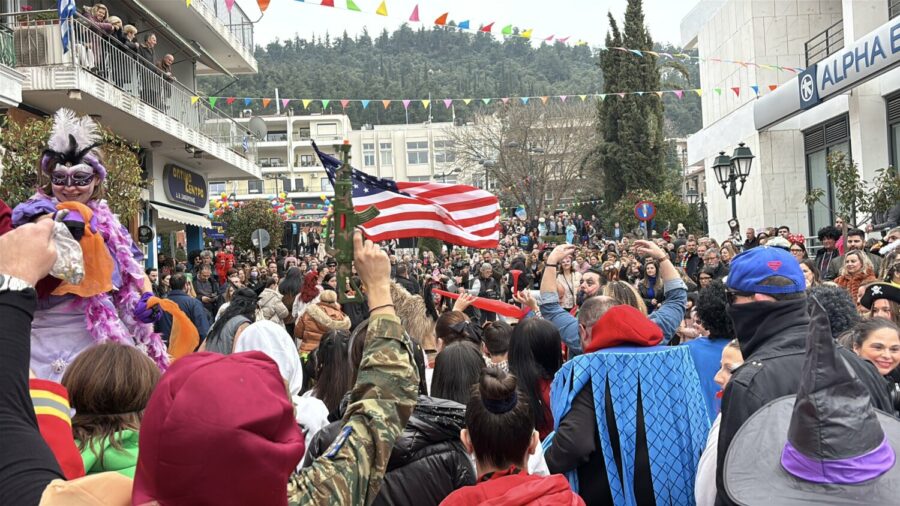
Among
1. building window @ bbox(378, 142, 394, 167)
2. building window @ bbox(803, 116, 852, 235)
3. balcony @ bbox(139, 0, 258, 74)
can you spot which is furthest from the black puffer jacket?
building window @ bbox(378, 142, 394, 167)

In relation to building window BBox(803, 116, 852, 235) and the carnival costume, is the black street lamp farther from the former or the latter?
the carnival costume

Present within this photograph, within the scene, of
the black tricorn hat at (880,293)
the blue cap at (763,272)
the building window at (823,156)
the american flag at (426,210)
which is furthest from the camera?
the building window at (823,156)

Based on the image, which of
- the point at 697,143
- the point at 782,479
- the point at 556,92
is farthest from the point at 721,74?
the point at 556,92

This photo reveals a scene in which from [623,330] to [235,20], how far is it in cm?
2677

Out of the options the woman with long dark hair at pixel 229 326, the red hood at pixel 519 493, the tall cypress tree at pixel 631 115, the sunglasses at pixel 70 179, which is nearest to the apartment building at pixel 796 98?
the tall cypress tree at pixel 631 115

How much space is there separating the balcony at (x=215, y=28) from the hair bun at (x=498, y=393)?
70.9 feet

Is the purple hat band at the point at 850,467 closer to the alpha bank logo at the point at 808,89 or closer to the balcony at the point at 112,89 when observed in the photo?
the balcony at the point at 112,89

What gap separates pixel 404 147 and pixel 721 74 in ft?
229

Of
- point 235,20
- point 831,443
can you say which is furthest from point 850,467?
point 235,20

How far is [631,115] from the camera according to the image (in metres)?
46.3

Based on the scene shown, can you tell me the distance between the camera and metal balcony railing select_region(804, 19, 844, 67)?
23891mm

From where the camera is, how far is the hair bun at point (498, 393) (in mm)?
3441

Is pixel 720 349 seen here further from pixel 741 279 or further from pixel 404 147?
pixel 404 147

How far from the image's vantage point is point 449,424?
12.0 ft
